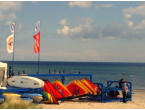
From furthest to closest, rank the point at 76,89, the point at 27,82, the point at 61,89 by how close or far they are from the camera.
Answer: the point at 76,89
the point at 61,89
the point at 27,82

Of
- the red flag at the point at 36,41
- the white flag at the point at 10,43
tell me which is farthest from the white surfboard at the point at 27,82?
the red flag at the point at 36,41

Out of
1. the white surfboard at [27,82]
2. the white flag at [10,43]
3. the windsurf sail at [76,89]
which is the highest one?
the white flag at [10,43]

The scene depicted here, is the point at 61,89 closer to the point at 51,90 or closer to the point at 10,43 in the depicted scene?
the point at 51,90

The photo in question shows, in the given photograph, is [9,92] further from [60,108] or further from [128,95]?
[128,95]

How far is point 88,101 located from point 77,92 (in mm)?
1008

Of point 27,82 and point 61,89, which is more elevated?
point 27,82

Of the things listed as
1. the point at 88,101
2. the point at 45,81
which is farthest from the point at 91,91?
the point at 45,81

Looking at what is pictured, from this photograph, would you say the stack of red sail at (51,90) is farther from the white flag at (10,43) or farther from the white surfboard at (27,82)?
the white flag at (10,43)

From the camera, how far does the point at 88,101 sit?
1822 cm

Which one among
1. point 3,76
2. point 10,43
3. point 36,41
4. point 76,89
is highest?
point 36,41

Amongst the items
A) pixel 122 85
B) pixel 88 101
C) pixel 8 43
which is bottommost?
pixel 88 101

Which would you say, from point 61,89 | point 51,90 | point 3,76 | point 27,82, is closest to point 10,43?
point 3,76

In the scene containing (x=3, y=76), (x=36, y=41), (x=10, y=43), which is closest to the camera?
(x=3, y=76)

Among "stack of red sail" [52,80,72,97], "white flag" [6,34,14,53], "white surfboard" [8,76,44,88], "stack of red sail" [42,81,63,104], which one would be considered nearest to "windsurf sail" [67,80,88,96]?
"stack of red sail" [52,80,72,97]
